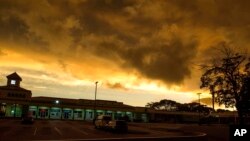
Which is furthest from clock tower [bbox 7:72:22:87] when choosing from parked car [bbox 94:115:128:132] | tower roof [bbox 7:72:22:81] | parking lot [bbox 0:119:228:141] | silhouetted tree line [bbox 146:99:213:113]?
silhouetted tree line [bbox 146:99:213:113]

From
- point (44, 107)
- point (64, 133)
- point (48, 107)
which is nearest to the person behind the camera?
point (64, 133)

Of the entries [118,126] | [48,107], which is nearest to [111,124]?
[118,126]

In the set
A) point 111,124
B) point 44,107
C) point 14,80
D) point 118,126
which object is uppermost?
point 14,80

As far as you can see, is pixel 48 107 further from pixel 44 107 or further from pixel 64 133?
pixel 64 133

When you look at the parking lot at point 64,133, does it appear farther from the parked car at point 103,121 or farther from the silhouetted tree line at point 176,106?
the silhouetted tree line at point 176,106

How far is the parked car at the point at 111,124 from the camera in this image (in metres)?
41.2

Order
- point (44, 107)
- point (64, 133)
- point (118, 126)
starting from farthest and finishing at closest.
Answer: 1. point (44, 107)
2. point (118, 126)
3. point (64, 133)

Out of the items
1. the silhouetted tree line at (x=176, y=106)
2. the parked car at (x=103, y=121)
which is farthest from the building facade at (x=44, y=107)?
the silhouetted tree line at (x=176, y=106)

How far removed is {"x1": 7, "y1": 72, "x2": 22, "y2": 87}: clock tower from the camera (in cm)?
9286

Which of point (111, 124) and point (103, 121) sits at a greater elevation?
point (103, 121)

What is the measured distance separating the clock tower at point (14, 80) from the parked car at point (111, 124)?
5430 cm

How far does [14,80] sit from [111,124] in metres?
60.4

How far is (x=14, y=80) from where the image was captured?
93562 mm

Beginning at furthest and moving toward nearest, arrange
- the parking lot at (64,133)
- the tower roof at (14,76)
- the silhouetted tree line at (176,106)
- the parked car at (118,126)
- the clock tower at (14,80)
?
the silhouetted tree line at (176,106) → the tower roof at (14,76) → the clock tower at (14,80) → the parked car at (118,126) → the parking lot at (64,133)
